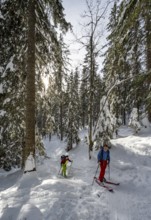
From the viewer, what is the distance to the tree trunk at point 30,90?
33.0 feet

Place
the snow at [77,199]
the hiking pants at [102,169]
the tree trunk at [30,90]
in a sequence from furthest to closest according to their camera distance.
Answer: the tree trunk at [30,90] < the hiking pants at [102,169] < the snow at [77,199]

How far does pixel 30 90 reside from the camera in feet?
33.7

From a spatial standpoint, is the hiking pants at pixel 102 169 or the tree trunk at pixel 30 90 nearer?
the hiking pants at pixel 102 169

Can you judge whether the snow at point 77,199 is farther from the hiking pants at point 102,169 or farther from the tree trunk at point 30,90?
the tree trunk at point 30,90

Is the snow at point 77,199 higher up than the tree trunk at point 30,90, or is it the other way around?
the tree trunk at point 30,90

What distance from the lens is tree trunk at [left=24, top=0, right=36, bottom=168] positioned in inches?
396

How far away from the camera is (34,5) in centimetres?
1050

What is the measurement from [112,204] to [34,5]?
28.7 feet

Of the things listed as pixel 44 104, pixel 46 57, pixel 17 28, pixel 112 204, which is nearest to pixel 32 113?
pixel 44 104

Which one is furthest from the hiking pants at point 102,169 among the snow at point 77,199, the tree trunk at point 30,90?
the tree trunk at point 30,90

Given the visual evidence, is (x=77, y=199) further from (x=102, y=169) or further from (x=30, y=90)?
(x=30, y=90)

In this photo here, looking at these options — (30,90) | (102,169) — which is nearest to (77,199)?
(102,169)

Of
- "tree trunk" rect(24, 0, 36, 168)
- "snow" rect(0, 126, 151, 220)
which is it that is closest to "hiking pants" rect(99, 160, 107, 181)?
"snow" rect(0, 126, 151, 220)

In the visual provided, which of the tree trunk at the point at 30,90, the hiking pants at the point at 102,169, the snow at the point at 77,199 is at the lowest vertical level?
the snow at the point at 77,199
